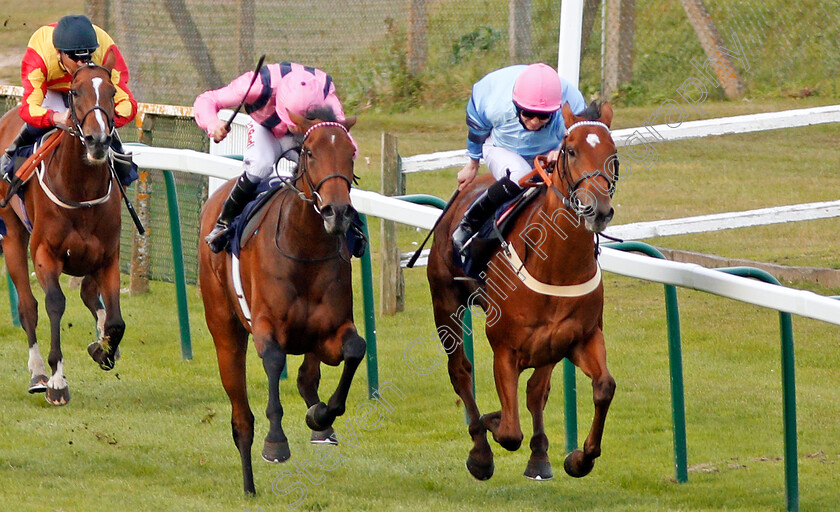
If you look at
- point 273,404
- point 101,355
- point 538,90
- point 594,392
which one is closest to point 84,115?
point 101,355

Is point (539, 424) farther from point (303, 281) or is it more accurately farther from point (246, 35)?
point (246, 35)

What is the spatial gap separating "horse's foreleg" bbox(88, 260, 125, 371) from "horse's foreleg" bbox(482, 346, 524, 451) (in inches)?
103

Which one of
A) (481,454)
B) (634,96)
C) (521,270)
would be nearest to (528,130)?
(521,270)

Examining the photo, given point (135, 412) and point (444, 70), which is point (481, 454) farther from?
point (444, 70)

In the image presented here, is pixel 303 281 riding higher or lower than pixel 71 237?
higher

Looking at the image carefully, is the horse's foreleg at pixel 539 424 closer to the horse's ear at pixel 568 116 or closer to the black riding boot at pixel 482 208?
the black riding boot at pixel 482 208

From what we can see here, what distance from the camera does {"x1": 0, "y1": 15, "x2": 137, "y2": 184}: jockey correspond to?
6.71 metres

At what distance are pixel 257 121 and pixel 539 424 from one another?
1.91 m

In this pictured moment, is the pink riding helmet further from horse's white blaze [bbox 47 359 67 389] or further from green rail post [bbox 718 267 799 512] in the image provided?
horse's white blaze [bbox 47 359 67 389]

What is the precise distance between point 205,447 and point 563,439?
192 centimetres

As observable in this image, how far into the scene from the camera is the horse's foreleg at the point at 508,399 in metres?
5.20

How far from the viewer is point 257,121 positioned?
570cm

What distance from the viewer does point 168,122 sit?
9984 millimetres

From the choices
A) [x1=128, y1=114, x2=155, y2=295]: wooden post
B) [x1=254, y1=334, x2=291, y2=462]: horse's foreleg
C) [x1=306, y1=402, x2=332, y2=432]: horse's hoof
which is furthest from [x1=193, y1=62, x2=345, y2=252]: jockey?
[x1=128, y1=114, x2=155, y2=295]: wooden post
